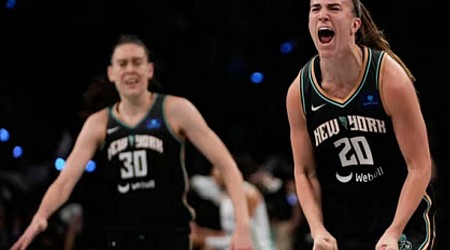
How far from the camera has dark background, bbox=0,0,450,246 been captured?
10.9 meters

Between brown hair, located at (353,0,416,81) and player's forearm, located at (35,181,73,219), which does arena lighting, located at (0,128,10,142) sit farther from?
brown hair, located at (353,0,416,81)

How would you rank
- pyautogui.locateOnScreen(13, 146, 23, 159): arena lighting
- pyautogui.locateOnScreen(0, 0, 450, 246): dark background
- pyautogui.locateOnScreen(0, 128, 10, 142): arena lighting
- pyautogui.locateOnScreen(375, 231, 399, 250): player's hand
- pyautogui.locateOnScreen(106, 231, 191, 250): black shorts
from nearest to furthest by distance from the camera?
pyautogui.locateOnScreen(375, 231, 399, 250): player's hand < pyautogui.locateOnScreen(106, 231, 191, 250): black shorts < pyautogui.locateOnScreen(0, 128, 10, 142): arena lighting < pyautogui.locateOnScreen(13, 146, 23, 159): arena lighting < pyautogui.locateOnScreen(0, 0, 450, 246): dark background

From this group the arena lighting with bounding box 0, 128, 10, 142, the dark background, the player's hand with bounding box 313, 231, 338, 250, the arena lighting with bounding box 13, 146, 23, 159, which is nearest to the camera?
the player's hand with bounding box 313, 231, 338, 250

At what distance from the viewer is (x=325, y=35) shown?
17.4 feet

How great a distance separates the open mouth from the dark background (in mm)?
5442

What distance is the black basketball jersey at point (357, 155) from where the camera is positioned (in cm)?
529

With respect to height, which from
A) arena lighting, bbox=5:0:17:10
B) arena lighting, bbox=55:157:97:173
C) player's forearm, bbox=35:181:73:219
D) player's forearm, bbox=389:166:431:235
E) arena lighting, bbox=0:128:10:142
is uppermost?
arena lighting, bbox=5:0:17:10

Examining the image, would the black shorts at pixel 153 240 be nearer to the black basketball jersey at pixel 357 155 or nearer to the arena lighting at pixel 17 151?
the black basketball jersey at pixel 357 155

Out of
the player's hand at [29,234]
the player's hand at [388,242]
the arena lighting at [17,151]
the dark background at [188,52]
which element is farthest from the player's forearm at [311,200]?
the arena lighting at [17,151]

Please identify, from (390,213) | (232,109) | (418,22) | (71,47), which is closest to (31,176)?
(71,47)

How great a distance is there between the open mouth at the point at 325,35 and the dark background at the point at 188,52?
5.44 m

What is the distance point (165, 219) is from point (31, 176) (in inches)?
169

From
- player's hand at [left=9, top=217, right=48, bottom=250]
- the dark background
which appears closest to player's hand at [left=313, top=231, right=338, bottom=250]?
player's hand at [left=9, top=217, right=48, bottom=250]

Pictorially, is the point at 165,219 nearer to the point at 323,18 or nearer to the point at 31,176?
the point at 323,18
